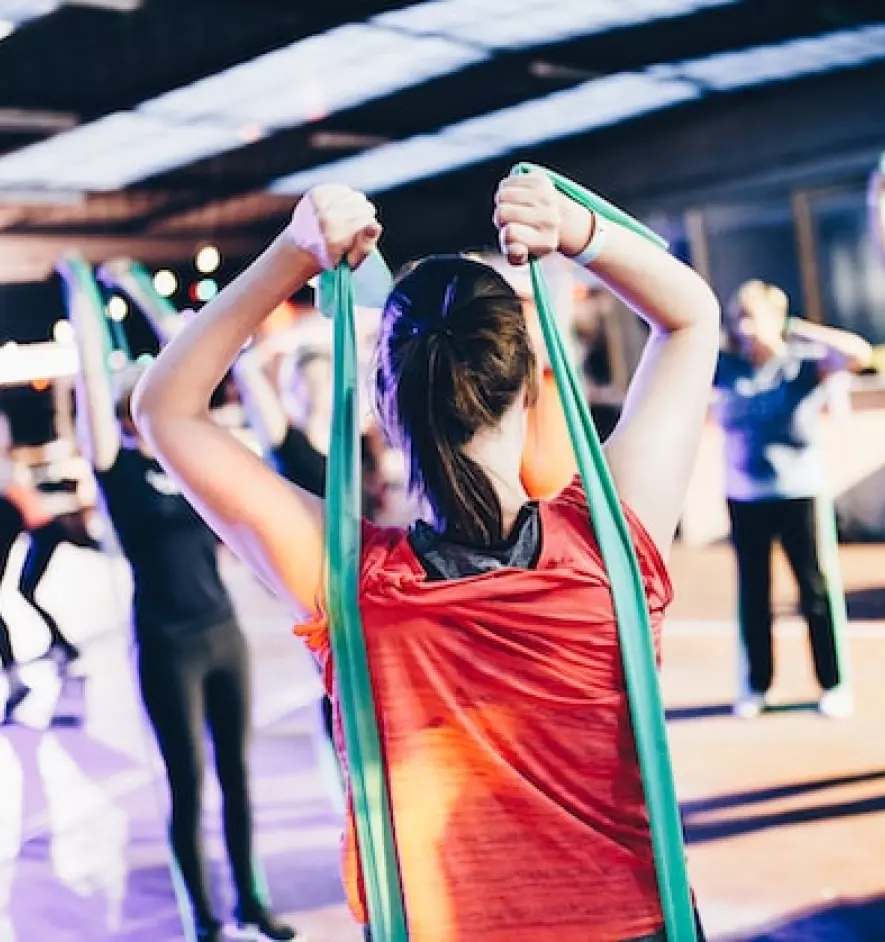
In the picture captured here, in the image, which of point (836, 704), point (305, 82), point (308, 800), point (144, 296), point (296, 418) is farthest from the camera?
point (305, 82)

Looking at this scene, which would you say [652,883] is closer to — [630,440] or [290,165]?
[630,440]

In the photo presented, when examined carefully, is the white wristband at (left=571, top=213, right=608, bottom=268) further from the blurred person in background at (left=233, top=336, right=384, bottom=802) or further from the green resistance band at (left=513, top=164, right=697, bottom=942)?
the blurred person in background at (left=233, top=336, right=384, bottom=802)

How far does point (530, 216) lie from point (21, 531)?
91.7 inches

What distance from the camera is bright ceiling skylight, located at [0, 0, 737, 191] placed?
3.04 metres

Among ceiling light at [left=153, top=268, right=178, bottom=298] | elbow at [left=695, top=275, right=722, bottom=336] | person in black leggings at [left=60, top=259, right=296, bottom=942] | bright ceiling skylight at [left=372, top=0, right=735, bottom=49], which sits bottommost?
person in black leggings at [left=60, top=259, right=296, bottom=942]

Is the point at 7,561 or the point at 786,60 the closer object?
the point at 7,561

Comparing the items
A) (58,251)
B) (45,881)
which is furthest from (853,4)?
(45,881)

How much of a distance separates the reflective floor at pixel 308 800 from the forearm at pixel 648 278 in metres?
1.50

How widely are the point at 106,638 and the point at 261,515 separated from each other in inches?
167

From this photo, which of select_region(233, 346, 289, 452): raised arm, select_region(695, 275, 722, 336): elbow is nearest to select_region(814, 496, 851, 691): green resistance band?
select_region(233, 346, 289, 452): raised arm

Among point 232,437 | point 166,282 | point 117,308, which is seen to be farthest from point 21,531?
point 232,437

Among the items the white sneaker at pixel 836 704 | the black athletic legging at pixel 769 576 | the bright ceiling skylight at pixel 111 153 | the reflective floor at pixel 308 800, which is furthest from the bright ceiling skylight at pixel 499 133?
the white sneaker at pixel 836 704

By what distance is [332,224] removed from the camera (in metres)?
0.66

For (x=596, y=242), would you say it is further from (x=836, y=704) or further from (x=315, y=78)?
(x=315, y=78)
